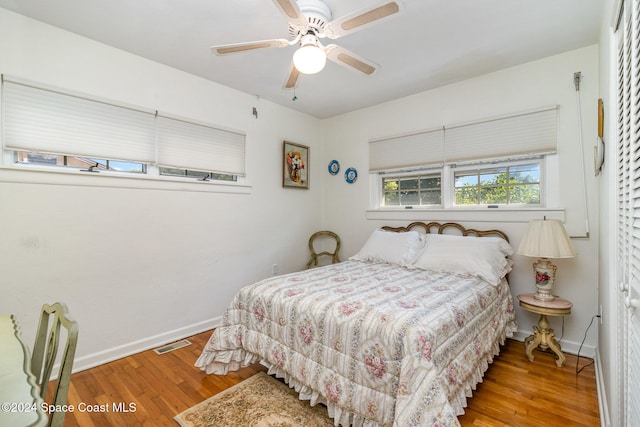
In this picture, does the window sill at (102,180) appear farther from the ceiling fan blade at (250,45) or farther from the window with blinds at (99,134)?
the ceiling fan blade at (250,45)

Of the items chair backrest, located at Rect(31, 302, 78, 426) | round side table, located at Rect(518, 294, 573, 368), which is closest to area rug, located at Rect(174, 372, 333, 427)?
chair backrest, located at Rect(31, 302, 78, 426)

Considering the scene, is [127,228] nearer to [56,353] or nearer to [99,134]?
[99,134]

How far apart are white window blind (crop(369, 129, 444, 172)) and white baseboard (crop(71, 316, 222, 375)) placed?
8.74ft

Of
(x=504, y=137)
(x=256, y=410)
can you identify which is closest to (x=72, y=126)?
(x=256, y=410)

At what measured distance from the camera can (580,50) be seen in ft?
8.23

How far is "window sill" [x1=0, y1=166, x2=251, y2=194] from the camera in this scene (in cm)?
211

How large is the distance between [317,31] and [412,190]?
2.30 meters

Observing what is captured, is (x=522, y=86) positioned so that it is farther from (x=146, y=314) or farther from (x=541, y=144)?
(x=146, y=314)

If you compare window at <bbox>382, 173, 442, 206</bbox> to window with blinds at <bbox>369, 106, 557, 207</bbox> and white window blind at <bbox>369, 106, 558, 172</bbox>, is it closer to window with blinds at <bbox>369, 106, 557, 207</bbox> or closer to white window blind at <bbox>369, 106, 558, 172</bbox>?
window with blinds at <bbox>369, 106, 557, 207</bbox>

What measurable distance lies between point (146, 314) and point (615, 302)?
3.27m

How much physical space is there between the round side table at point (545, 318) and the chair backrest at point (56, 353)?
9.38ft

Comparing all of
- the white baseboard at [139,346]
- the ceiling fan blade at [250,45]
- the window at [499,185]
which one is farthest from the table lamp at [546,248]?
the white baseboard at [139,346]

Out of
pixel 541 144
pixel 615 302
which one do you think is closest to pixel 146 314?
pixel 615 302

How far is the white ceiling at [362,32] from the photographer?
2008 millimetres
